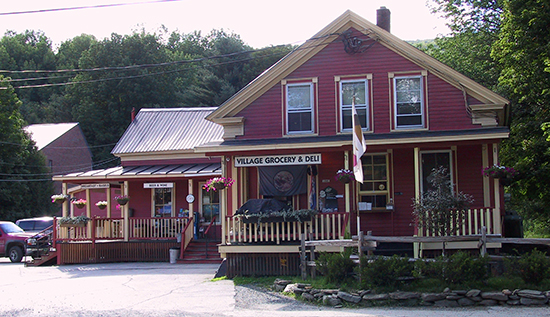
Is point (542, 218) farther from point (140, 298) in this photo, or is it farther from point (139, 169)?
point (140, 298)

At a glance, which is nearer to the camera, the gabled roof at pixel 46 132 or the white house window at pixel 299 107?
the white house window at pixel 299 107

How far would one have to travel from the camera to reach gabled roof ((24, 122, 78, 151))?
4888cm

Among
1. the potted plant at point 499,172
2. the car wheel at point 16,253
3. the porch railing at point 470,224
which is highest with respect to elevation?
the potted plant at point 499,172

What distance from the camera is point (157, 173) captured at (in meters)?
23.7

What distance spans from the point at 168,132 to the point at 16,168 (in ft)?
76.8

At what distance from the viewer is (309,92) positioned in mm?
19359

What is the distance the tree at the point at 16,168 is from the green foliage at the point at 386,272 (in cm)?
3774

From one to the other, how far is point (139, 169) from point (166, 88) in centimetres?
3438

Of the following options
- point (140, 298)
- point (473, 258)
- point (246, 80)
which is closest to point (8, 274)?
point (140, 298)

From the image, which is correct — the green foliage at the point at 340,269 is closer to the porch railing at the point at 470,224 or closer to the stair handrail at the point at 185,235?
the porch railing at the point at 470,224

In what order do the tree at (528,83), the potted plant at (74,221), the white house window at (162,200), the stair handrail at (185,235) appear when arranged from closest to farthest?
1. the tree at (528,83)
2. the stair handrail at (185,235)
3. the potted plant at (74,221)
4. the white house window at (162,200)

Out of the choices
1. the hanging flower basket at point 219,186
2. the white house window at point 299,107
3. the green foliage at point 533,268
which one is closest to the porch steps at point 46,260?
the hanging flower basket at point 219,186

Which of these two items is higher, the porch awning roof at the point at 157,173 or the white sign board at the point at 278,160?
the white sign board at the point at 278,160

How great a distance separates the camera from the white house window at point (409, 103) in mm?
18625
